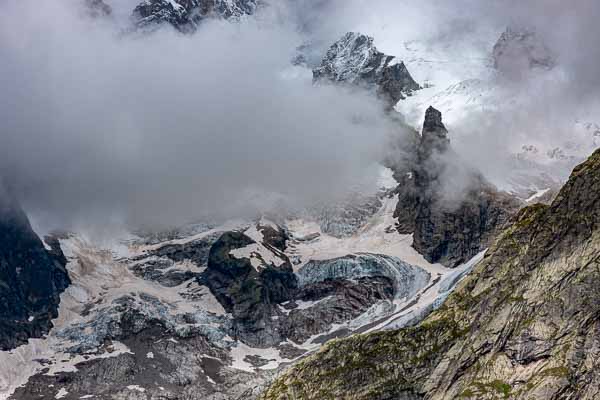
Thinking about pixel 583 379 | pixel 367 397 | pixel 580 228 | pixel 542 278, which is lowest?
pixel 367 397

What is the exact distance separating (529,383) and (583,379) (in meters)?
7.64

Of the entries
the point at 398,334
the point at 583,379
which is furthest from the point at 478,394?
the point at 398,334

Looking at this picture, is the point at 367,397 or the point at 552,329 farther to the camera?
the point at 367,397

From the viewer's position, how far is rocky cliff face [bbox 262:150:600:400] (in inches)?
4333

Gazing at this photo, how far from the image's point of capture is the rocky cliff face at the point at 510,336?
11006 cm

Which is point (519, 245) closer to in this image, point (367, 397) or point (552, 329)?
point (552, 329)

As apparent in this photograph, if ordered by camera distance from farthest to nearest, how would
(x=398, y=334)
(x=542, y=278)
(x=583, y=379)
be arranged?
1. (x=398, y=334)
2. (x=542, y=278)
3. (x=583, y=379)

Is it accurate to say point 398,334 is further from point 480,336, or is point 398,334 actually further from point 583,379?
point 583,379

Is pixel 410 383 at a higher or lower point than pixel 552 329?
lower

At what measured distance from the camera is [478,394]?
378ft

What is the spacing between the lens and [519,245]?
131 meters

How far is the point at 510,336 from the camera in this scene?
Answer: 386 feet

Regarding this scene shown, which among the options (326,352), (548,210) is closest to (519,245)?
(548,210)

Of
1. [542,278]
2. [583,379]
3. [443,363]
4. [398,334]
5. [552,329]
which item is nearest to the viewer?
[583,379]
